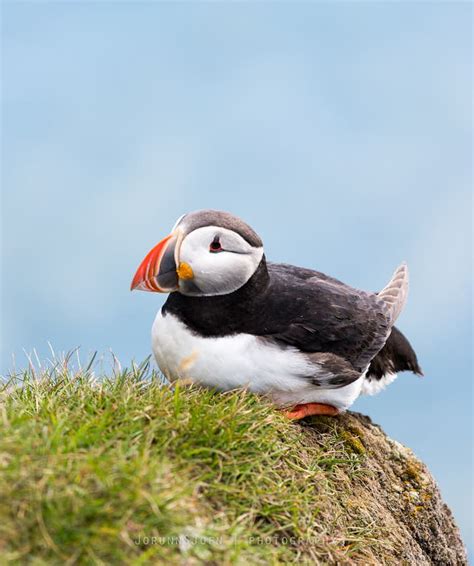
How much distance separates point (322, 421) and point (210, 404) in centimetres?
127

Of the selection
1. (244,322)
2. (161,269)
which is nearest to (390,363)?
(244,322)

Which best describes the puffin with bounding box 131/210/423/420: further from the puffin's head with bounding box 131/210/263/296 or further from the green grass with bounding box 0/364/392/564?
the green grass with bounding box 0/364/392/564

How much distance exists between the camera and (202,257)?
5664mm

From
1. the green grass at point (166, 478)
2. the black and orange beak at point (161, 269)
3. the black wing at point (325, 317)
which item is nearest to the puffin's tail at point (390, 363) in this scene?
the black wing at point (325, 317)

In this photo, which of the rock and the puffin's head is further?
the rock

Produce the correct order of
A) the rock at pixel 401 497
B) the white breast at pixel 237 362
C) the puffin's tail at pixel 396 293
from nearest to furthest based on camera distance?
the white breast at pixel 237 362 → the rock at pixel 401 497 → the puffin's tail at pixel 396 293

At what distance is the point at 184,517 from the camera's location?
13.2 ft

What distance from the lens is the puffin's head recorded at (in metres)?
5.67

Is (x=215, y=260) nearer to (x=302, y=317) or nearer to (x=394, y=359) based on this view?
(x=302, y=317)

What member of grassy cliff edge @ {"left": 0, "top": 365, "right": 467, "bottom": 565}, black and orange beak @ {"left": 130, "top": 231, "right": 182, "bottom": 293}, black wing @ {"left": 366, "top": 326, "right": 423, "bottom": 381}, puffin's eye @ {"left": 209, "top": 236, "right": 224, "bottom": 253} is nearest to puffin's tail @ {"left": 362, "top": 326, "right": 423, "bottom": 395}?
black wing @ {"left": 366, "top": 326, "right": 423, "bottom": 381}

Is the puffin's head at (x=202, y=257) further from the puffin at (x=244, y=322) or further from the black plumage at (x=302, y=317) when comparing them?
the black plumage at (x=302, y=317)

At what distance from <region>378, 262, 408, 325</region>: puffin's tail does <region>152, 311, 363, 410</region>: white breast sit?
4.35ft

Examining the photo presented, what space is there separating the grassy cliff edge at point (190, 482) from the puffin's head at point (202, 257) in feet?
2.28

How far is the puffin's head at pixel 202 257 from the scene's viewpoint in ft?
18.6
